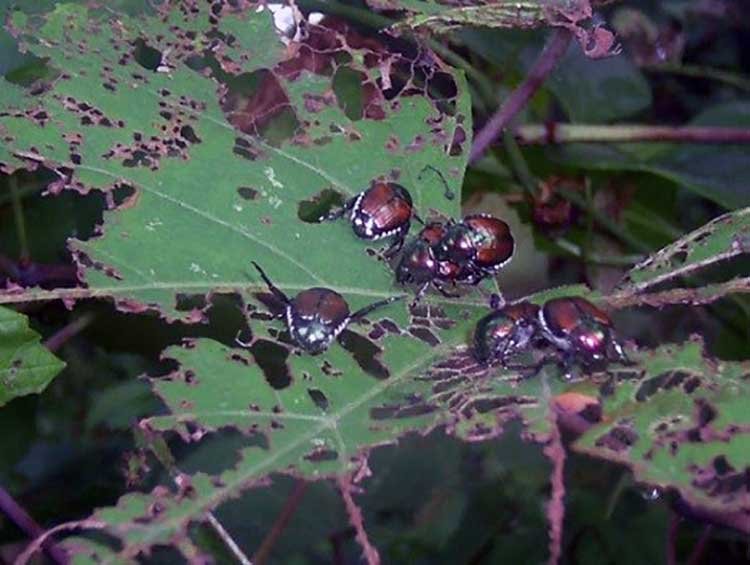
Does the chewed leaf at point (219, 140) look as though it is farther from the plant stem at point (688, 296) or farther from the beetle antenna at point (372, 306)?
the plant stem at point (688, 296)

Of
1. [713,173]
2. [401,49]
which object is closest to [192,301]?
→ [401,49]

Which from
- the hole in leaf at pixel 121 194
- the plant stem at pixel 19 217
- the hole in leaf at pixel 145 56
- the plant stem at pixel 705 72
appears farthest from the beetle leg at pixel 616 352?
the plant stem at pixel 705 72

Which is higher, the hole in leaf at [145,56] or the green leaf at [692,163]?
the hole in leaf at [145,56]

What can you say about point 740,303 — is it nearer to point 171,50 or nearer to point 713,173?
point 713,173

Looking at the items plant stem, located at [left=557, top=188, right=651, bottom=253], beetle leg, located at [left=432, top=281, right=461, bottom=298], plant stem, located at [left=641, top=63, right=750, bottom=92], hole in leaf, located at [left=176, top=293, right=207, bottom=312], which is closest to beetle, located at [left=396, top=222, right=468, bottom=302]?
beetle leg, located at [left=432, top=281, right=461, bottom=298]

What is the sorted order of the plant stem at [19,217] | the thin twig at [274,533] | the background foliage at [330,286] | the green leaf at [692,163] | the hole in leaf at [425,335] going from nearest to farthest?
the background foliage at [330,286] → the hole in leaf at [425,335] → the plant stem at [19,217] → the thin twig at [274,533] → the green leaf at [692,163]

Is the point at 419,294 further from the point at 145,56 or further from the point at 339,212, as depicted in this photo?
the point at 145,56
